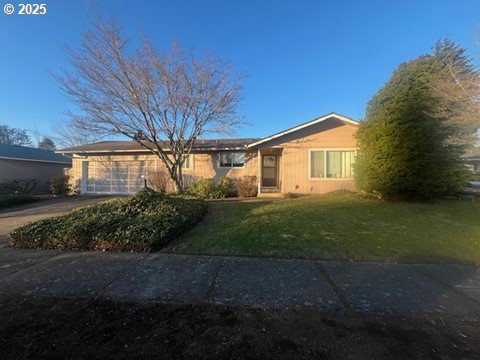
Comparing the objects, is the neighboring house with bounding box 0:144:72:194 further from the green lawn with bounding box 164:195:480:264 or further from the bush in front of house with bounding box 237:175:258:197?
the green lawn with bounding box 164:195:480:264

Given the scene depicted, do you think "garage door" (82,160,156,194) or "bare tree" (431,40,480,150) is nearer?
"bare tree" (431,40,480,150)

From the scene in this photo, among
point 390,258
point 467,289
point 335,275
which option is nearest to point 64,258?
point 335,275

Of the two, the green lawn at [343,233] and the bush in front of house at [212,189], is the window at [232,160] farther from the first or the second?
the green lawn at [343,233]

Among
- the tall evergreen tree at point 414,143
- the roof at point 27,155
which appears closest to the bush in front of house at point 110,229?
the tall evergreen tree at point 414,143

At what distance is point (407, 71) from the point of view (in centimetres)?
1016

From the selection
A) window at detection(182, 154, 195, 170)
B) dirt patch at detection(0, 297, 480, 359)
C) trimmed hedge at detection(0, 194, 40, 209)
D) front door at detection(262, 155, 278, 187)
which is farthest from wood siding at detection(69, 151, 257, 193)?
dirt patch at detection(0, 297, 480, 359)

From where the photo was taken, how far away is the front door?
1639cm

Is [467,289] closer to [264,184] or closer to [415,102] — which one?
[415,102]

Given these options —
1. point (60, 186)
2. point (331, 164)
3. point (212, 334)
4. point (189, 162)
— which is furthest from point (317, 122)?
point (60, 186)

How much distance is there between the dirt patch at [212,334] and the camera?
240cm

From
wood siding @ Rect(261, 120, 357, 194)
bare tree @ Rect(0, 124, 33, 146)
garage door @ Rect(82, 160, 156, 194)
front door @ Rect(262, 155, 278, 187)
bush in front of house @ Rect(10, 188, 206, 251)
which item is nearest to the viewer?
bush in front of house @ Rect(10, 188, 206, 251)

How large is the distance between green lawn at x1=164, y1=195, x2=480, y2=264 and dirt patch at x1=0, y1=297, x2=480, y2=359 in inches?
86.3

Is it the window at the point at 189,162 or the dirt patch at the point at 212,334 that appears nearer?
the dirt patch at the point at 212,334

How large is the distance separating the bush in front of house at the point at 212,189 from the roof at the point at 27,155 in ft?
48.3
